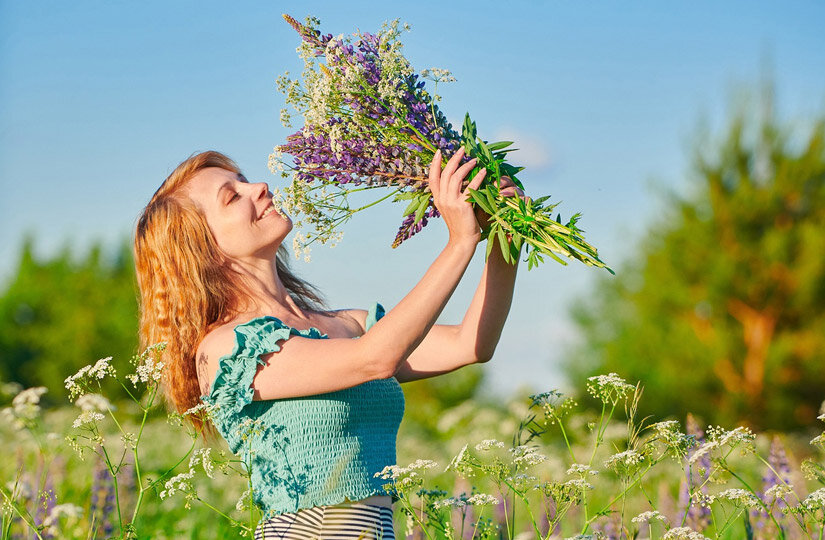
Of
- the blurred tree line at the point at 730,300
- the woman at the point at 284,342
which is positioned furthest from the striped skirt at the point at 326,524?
the blurred tree line at the point at 730,300

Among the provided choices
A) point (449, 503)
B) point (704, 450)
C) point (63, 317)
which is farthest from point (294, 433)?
point (63, 317)

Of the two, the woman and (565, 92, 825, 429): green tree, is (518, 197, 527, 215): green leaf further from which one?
(565, 92, 825, 429): green tree

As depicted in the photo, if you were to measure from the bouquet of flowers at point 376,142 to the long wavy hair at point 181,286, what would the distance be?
365 millimetres

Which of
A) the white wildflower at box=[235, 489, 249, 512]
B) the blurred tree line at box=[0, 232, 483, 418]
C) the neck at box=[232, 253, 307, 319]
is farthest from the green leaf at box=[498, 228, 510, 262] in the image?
the blurred tree line at box=[0, 232, 483, 418]

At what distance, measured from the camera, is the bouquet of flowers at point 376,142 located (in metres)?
2.86

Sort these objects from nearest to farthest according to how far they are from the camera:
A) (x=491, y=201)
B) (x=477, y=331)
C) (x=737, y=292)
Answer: (x=491, y=201), (x=477, y=331), (x=737, y=292)

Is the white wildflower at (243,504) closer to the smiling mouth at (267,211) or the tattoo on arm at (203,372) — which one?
the tattoo on arm at (203,372)

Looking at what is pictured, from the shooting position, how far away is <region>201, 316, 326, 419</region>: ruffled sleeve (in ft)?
8.99

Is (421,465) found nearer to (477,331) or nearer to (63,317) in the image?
(477,331)

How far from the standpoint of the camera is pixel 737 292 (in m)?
16.4

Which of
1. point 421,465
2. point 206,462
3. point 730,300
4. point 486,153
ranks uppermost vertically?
point 730,300

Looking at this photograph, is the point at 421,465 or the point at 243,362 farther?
the point at 243,362

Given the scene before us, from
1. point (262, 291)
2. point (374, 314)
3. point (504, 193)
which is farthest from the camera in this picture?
point (374, 314)

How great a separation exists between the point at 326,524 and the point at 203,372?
687mm
